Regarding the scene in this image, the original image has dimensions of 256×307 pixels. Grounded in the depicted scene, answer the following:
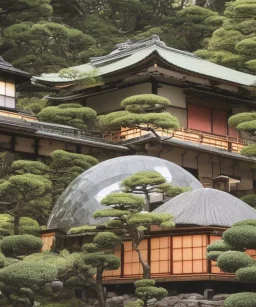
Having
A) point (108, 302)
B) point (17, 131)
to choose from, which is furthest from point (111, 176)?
point (17, 131)

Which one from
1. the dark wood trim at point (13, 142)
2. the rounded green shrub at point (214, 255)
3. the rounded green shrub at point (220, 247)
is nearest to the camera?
the rounded green shrub at point (214, 255)

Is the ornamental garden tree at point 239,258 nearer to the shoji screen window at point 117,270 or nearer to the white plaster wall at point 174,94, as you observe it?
the shoji screen window at point 117,270

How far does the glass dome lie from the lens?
28828 mm

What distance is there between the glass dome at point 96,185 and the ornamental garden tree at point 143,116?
3.85m

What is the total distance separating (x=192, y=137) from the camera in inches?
1598

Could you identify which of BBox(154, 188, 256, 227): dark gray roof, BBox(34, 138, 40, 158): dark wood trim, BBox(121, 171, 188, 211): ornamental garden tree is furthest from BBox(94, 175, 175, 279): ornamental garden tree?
BBox(34, 138, 40, 158): dark wood trim

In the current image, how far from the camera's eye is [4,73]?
37.7m

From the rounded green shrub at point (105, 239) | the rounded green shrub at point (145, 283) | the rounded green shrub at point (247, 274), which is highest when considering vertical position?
the rounded green shrub at point (105, 239)

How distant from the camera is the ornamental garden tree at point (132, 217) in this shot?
24372 millimetres

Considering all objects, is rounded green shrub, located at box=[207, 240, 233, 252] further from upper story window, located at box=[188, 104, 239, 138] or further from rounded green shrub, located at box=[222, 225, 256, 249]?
upper story window, located at box=[188, 104, 239, 138]

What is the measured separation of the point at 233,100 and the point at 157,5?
1806cm

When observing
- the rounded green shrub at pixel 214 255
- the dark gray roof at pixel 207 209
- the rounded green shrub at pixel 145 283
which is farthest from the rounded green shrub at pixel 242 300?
the dark gray roof at pixel 207 209

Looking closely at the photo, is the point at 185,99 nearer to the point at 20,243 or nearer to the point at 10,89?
the point at 10,89

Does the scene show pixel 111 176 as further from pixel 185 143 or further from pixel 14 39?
pixel 14 39
